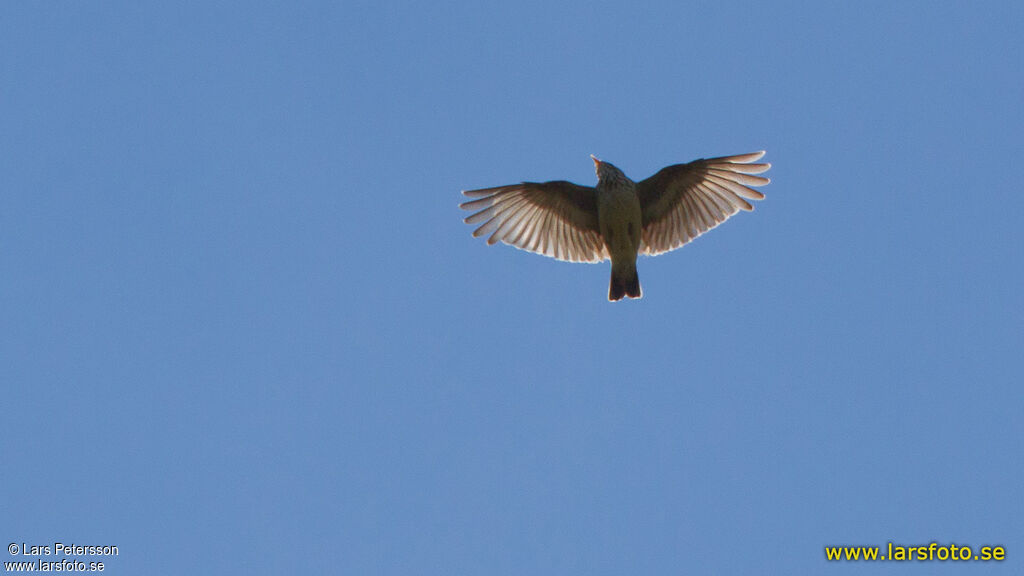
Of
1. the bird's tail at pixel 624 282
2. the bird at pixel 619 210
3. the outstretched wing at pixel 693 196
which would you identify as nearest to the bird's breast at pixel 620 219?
the bird at pixel 619 210

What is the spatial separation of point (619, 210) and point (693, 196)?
1336 millimetres

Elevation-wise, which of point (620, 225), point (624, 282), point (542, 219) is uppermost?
point (542, 219)

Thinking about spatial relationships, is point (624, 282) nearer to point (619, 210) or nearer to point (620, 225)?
point (620, 225)

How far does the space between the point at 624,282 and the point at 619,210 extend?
108cm

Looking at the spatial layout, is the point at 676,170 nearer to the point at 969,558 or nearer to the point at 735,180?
the point at 735,180

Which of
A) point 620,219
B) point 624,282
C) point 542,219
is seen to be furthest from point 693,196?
point 542,219

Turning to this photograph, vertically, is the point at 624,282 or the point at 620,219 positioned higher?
the point at 620,219

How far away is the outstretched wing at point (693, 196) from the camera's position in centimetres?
1252

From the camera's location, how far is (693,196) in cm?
1292

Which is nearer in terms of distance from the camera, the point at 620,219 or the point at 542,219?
the point at 620,219

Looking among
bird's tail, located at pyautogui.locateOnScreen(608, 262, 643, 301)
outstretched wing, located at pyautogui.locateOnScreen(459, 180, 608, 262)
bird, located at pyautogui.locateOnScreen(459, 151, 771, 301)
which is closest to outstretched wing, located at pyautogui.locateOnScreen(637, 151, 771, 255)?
bird, located at pyautogui.locateOnScreen(459, 151, 771, 301)

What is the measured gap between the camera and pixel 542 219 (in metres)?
13.4

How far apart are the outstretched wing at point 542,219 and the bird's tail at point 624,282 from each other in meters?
0.67

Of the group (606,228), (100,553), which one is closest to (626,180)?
(606,228)
